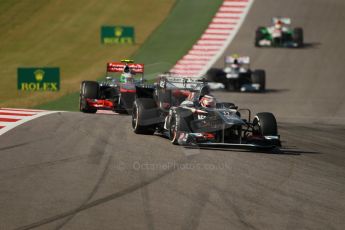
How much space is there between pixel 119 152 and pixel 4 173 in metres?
2.84

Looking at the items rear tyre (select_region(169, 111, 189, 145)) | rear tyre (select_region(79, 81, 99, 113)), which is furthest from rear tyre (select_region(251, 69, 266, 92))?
rear tyre (select_region(169, 111, 189, 145))

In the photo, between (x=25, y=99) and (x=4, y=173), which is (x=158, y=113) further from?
(x=25, y=99)

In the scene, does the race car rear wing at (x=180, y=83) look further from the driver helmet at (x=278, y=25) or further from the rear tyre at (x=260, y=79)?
the driver helmet at (x=278, y=25)

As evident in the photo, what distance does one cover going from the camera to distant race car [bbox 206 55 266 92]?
32.1 meters

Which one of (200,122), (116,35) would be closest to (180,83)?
(200,122)

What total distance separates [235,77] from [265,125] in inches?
633

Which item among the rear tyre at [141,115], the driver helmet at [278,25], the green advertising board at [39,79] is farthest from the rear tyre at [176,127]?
the driver helmet at [278,25]

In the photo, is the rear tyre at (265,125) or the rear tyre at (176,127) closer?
the rear tyre at (176,127)

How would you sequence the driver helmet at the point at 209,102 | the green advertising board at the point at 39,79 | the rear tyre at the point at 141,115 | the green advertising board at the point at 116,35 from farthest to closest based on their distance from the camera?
1. the green advertising board at the point at 116,35
2. the green advertising board at the point at 39,79
3. the rear tyre at the point at 141,115
4. the driver helmet at the point at 209,102

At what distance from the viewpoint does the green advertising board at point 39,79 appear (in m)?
29.4

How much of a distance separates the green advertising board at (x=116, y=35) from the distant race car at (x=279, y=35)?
6171mm

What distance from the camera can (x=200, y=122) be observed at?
1609 cm

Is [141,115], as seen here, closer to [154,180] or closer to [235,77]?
[154,180]

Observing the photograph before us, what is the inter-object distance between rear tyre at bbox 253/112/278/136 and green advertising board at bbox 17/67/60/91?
1405cm
